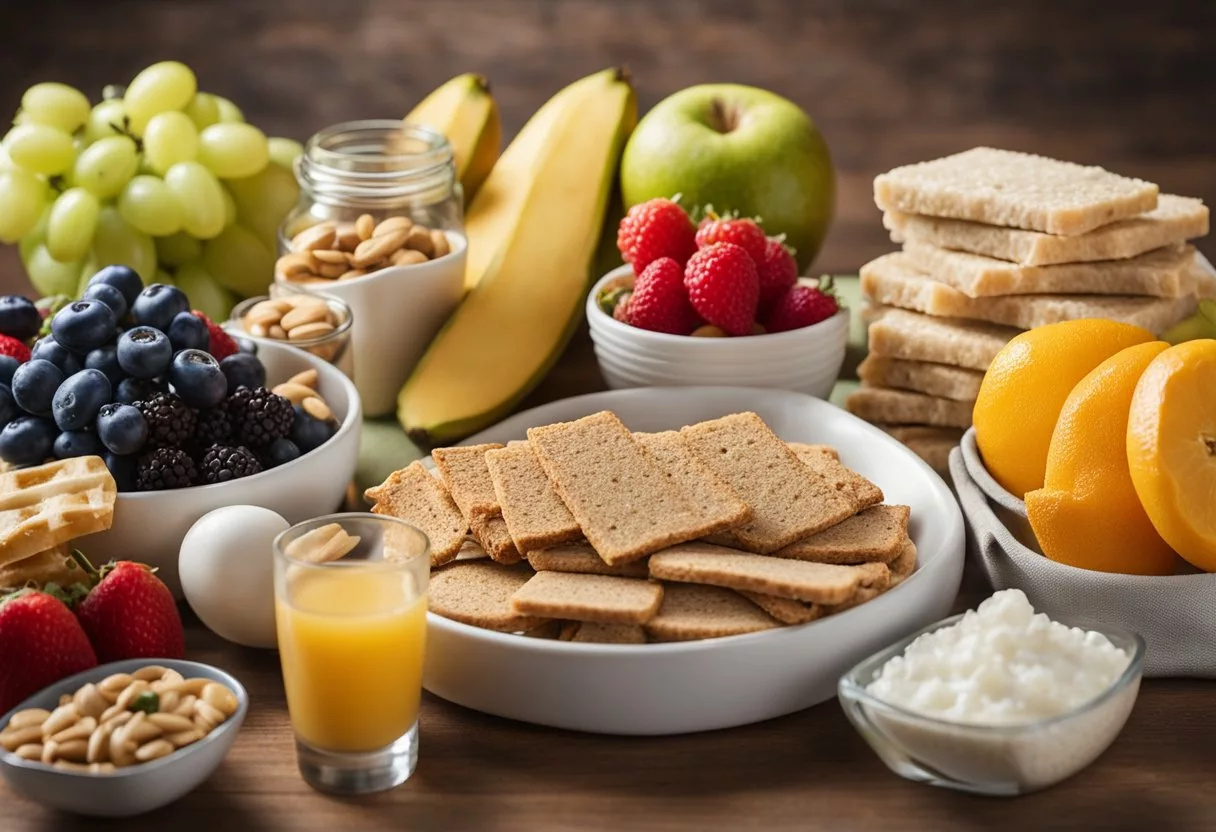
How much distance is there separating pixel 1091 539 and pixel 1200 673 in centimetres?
16

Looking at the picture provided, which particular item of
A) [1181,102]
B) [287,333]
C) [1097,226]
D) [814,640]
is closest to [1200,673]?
[814,640]

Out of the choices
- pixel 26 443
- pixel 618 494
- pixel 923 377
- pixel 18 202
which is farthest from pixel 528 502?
pixel 18 202

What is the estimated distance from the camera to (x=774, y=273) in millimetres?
1845

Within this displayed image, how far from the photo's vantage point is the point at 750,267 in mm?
1780

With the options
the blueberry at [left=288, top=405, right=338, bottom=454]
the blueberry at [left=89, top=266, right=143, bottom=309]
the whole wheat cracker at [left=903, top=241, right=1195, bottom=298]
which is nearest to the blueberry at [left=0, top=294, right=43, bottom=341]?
the blueberry at [left=89, top=266, right=143, bottom=309]

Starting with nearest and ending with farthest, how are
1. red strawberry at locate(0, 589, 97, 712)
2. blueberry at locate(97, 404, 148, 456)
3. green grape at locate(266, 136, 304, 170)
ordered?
red strawberry at locate(0, 589, 97, 712), blueberry at locate(97, 404, 148, 456), green grape at locate(266, 136, 304, 170)

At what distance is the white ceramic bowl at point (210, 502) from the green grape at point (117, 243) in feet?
2.11

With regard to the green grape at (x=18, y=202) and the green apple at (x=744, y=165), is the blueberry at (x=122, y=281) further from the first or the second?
the green apple at (x=744, y=165)

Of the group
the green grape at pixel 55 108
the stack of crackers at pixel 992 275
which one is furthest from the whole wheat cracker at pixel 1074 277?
the green grape at pixel 55 108

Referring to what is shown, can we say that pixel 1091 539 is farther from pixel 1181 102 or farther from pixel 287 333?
pixel 1181 102

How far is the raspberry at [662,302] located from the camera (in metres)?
1.80

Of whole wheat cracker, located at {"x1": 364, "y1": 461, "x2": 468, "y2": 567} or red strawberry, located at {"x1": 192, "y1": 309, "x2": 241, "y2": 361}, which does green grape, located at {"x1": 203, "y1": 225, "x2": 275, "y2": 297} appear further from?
whole wheat cracker, located at {"x1": 364, "y1": 461, "x2": 468, "y2": 567}

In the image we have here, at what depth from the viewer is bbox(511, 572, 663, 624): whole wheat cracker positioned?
1.24m

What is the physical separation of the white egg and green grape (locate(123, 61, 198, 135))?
94 cm
